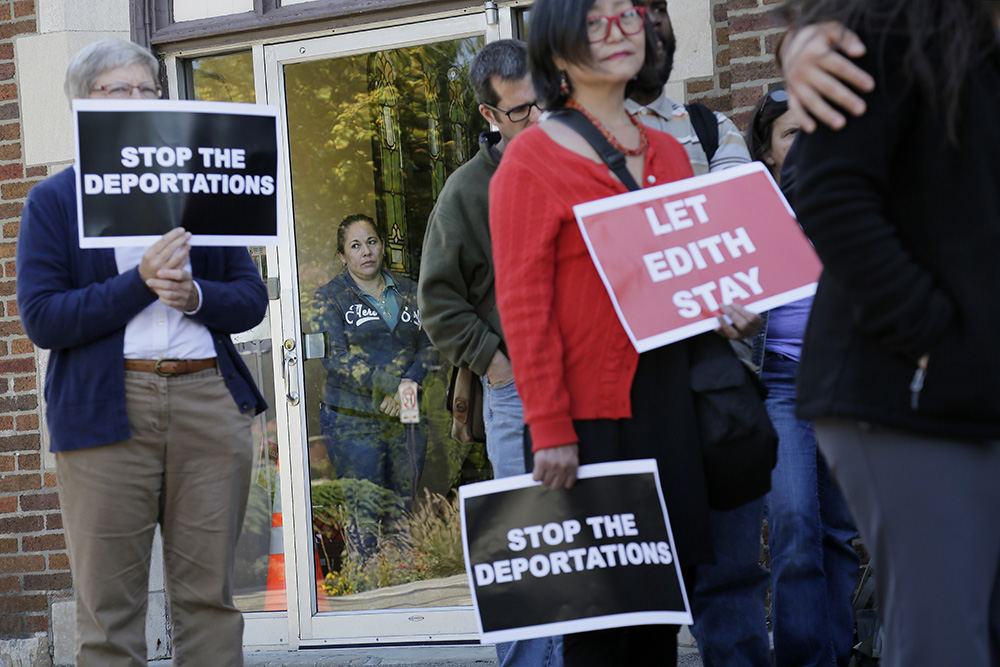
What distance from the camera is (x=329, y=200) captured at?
5.93 m

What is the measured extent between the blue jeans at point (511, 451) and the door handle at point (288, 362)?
2.07 meters

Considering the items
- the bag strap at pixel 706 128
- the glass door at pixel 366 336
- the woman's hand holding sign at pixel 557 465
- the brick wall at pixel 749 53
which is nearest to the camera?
the woman's hand holding sign at pixel 557 465

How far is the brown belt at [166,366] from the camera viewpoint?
3.31 meters

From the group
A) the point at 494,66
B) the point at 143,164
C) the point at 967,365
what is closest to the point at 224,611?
the point at 143,164

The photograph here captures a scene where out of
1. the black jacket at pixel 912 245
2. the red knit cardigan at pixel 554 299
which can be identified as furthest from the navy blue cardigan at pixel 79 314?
the black jacket at pixel 912 245

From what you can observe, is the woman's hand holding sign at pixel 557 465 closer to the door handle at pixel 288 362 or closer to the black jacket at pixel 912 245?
the black jacket at pixel 912 245

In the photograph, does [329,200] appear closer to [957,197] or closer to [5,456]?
[5,456]

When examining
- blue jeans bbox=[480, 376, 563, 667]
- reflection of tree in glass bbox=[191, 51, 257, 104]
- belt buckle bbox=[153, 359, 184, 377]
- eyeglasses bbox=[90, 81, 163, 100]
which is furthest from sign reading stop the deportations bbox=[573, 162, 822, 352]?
reflection of tree in glass bbox=[191, 51, 257, 104]

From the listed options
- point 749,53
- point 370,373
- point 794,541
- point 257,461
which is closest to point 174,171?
point 794,541

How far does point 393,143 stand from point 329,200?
1.39 feet

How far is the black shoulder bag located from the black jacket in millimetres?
652

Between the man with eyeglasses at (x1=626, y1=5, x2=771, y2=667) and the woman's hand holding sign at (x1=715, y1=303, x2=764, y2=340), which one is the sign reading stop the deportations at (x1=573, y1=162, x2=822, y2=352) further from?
the man with eyeglasses at (x1=626, y1=5, x2=771, y2=667)

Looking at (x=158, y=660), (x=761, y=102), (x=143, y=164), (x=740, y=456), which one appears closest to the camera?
(x=740, y=456)

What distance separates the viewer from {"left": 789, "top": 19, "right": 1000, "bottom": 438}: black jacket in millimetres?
1915
